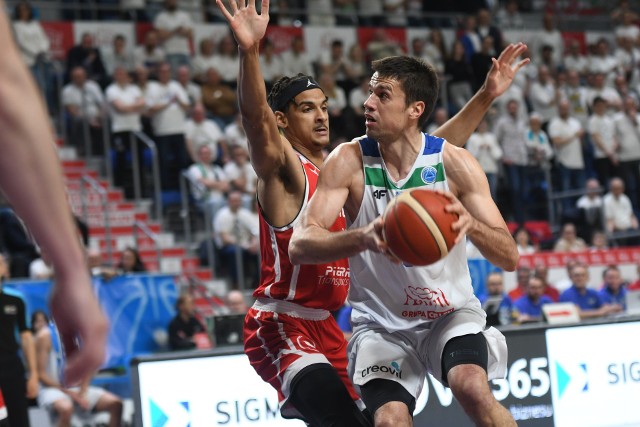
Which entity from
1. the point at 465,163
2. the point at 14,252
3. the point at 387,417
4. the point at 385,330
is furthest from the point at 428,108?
the point at 14,252

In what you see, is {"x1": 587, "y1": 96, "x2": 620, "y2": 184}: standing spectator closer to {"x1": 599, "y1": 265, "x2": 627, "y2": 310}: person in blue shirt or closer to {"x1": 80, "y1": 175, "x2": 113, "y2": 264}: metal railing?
{"x1": 599, "y1": 265, "x2": 627, "y2": 310}: person in blue shirt

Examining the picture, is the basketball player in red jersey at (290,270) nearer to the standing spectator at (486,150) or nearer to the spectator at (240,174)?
the spectator at (240,174)

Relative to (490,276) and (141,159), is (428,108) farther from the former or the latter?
(141,159)

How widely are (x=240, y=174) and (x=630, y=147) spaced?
7.64m

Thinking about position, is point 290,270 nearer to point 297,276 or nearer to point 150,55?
point 297,276

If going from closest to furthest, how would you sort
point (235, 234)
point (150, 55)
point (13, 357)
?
point (13, 357), point (235, 234), point (150, 55)

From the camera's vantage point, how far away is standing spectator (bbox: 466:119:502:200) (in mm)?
16109

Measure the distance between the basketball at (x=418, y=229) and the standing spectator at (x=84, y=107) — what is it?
11.3 m

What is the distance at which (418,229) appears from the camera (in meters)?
3.71

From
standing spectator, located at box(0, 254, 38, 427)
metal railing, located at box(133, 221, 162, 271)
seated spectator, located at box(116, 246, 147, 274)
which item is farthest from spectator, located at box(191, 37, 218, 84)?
standing spectator, located at box(0, 254, 38, 427)

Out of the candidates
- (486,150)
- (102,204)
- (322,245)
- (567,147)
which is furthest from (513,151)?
(322,245)

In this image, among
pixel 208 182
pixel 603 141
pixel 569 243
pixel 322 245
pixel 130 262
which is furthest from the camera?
pixel 603 141

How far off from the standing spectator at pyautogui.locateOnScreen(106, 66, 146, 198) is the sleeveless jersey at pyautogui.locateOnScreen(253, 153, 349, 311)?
9833 mm

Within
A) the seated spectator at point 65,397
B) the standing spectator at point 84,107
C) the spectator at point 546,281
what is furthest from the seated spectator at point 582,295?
the standing spectator at point 84,107
